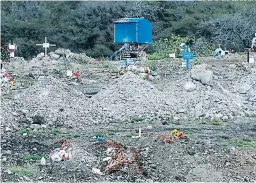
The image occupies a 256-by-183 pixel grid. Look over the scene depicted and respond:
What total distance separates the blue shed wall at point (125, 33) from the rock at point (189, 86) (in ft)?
19.3

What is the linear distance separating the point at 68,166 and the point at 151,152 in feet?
4.87

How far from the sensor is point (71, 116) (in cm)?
1359

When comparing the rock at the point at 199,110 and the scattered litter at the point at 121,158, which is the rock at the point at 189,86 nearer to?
the rock at the point at 199,110

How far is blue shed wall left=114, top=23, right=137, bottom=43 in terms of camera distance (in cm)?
2115

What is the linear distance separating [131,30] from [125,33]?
0.21 meters

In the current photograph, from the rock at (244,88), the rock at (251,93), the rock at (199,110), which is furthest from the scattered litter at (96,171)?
the rock at (244,88)

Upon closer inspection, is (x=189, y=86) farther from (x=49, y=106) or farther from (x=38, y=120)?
(x=38, y=120)

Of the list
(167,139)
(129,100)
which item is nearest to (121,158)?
(167,139)

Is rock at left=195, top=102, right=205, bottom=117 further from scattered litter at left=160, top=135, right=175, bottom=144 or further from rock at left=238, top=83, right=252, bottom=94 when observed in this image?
scattered litter at left=160, top=135, right=175, bottom=144

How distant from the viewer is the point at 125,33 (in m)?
21.3

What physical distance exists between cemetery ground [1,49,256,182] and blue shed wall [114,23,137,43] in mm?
2149

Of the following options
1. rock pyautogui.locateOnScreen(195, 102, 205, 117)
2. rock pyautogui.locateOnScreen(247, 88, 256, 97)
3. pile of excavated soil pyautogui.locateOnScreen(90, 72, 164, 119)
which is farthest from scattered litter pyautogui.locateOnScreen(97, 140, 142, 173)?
rock pyautogui.locateOnScreen(247, 88, 256, 97)

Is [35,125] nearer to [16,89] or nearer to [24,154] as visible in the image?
[24,154]

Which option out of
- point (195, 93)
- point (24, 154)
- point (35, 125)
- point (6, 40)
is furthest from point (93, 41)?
point (24, 154)
